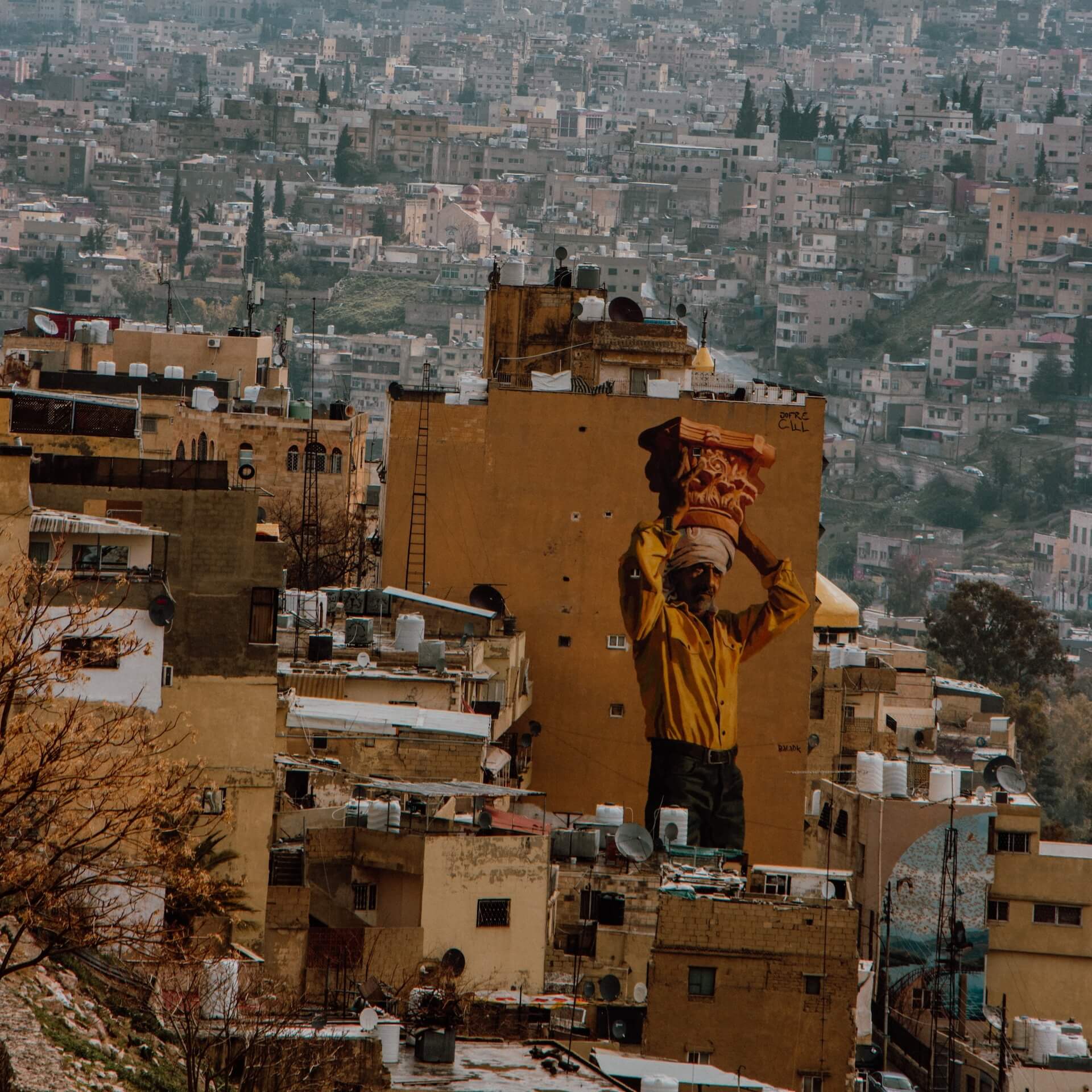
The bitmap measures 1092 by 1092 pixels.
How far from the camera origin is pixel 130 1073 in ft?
37.6

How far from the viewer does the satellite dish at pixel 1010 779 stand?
25.3 meters

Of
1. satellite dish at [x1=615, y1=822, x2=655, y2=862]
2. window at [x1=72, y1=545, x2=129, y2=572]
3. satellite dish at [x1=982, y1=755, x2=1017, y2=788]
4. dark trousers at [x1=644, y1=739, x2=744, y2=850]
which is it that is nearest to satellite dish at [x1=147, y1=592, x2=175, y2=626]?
window at [x1=72, y1=545, x2=129, y2=572]

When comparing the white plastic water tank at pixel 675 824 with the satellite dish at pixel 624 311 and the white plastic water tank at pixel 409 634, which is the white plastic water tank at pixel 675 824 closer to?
the white plastic water tank at pixel 409 634

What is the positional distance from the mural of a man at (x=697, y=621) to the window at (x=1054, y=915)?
3802 mm

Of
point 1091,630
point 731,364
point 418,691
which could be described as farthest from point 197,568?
point 731,364

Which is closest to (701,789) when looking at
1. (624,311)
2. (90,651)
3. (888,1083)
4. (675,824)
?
(675,824)

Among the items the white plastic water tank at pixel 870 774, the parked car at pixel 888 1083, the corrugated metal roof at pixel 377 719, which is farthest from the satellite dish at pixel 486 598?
the parked car at pixel 888 1083

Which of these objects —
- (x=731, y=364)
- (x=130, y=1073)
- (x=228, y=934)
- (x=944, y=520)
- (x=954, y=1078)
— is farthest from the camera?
(x=731, y=364)

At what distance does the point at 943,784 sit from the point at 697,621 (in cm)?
379

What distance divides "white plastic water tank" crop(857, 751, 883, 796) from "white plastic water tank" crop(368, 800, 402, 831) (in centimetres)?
816

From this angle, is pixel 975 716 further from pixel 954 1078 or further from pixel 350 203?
pixel 350 203

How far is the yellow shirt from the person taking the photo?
2725 cm

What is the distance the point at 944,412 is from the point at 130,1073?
437 feet

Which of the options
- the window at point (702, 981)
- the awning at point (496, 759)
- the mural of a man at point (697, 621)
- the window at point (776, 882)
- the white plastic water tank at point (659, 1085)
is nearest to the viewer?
the white plastic water tank at point (659, 1085)
